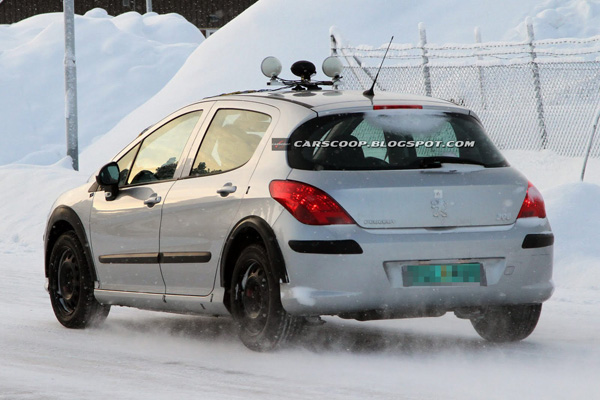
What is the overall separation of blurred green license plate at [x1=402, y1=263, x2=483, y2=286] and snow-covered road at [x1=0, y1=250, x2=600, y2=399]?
0.46m

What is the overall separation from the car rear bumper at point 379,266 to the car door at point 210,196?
2.08ft

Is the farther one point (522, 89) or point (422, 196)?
point (522, 89)

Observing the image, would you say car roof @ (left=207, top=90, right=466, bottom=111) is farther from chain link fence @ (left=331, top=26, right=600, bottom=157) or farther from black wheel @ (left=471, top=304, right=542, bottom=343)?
chain link fence @ (left=331, top=26, right=600, bottom=157)

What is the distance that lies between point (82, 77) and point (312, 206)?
48.7 metres

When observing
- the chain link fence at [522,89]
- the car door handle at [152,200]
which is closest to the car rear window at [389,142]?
the car door handle at [152,200]

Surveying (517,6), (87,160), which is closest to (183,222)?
(87,160)

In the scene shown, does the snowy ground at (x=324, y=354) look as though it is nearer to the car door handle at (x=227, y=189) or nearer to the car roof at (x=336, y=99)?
the car door handle at (x=227, y=189)

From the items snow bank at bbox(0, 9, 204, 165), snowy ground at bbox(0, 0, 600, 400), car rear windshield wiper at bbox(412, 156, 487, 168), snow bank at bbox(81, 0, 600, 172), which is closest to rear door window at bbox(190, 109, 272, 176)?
car rear windshield wiper at bbox(412, 156, 487, 168)

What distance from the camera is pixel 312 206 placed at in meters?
6.60

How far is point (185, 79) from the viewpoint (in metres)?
29.0

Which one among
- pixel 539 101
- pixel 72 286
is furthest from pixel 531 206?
pixel 539 101

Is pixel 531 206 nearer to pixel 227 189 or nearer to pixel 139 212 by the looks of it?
pixel 227 189

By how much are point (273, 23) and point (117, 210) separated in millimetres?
21106

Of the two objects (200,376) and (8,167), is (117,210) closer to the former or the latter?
(200,376)
